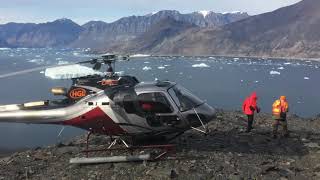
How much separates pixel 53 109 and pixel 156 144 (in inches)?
153

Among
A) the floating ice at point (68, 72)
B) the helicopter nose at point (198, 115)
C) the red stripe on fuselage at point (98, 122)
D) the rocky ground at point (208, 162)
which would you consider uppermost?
the helicopter nose at point (198, 115)

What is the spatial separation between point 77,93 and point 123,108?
1.89 metres

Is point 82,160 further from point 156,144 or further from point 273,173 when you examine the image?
point 273,173

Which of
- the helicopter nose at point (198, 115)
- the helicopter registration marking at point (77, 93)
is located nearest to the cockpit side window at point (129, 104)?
the helicopter registration marking at point (77, 93)

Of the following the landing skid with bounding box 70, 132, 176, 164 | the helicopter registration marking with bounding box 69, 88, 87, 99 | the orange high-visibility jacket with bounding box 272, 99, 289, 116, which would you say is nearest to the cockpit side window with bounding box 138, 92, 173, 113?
the landing skid with bounding box 70, 132, 176, 164

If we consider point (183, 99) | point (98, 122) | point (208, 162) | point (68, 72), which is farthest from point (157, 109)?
point (68, 72)

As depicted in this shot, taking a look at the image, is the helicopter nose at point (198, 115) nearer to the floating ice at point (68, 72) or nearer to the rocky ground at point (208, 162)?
the rocky ground at point (208, 162)

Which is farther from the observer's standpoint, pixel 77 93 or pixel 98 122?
pixel 77 93

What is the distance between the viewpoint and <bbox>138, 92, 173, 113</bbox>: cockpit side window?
539 inches

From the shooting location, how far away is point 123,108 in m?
14.2

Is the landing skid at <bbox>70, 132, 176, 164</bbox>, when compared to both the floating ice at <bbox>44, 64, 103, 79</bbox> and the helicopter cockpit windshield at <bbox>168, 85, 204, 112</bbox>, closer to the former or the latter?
the helicopter cockpit windshield at <bbox>168, 85, 204, 112</bbox>

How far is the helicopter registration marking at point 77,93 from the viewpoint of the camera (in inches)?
585

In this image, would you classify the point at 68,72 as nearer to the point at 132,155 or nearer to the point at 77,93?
the point at 77,93

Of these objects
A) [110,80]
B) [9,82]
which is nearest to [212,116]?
[110,80]
